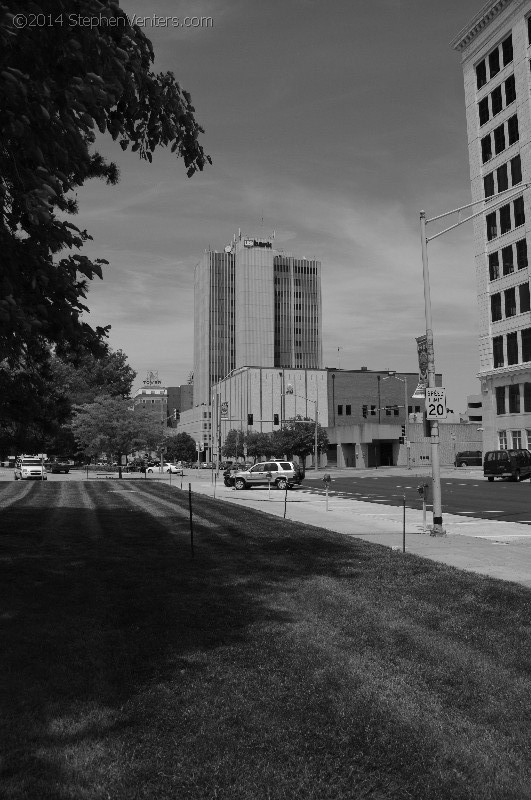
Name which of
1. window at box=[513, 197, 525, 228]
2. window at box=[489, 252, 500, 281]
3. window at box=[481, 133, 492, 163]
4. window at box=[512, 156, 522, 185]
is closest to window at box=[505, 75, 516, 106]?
window at box=[481, 133, 492, 163]

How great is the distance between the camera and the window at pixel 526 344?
54688 mm

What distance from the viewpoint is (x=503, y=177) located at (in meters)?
56.7

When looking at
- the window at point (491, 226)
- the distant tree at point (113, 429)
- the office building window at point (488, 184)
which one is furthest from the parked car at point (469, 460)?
the distant tree at point (113, 429)

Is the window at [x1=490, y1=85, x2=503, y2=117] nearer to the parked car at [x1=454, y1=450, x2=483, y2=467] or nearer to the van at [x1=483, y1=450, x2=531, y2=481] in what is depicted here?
the van at [x1=483, y1=450, x2=531, y2=481]

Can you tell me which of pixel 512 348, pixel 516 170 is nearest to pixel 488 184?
pixel 516 170

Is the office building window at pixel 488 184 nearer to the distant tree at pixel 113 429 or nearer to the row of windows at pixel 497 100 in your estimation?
the row of windows at pixel 497 100

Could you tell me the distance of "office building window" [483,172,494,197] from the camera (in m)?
58.2

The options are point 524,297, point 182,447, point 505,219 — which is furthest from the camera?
point 182,447

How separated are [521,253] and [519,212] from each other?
322cm

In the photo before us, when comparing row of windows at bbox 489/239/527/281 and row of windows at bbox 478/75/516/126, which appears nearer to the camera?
row of windows at bbox 489/239/527/281

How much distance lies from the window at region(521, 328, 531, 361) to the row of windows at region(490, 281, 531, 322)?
162cm

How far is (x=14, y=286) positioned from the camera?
231 inches

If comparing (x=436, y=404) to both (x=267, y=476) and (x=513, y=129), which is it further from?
(x=513, y=129)

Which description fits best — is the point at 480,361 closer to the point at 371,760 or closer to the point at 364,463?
the point at 364,463
